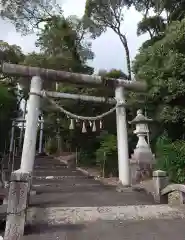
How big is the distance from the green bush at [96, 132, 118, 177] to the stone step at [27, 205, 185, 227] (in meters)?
7.39

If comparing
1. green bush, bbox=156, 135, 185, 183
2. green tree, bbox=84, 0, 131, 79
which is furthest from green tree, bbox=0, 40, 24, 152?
green bush, bbox=156, 135, 185, 183

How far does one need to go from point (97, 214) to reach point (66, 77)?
19.7 feet

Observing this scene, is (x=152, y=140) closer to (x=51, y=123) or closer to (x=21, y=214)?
(x=51, y=123)

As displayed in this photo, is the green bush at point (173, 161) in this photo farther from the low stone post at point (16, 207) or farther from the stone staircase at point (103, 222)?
the low stone post at point (16, 207)

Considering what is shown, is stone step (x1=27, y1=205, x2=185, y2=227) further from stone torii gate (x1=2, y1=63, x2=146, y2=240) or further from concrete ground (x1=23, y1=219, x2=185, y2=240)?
stone torii gate (x1=2, y1=63, x2=146, y2=240)

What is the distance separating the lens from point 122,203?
281 inches

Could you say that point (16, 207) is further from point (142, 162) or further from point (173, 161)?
point (142, 162)

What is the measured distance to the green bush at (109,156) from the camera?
545 inches

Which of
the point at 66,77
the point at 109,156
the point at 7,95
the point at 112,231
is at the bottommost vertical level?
the point at 112,231

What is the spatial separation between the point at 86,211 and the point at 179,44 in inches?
403

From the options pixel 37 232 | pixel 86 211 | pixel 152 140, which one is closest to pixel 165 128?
pixel 152 140

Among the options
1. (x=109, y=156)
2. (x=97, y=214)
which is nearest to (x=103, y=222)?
(x=97, y=214)

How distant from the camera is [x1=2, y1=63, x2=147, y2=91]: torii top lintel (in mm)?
9877

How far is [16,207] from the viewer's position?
4.77 metres
